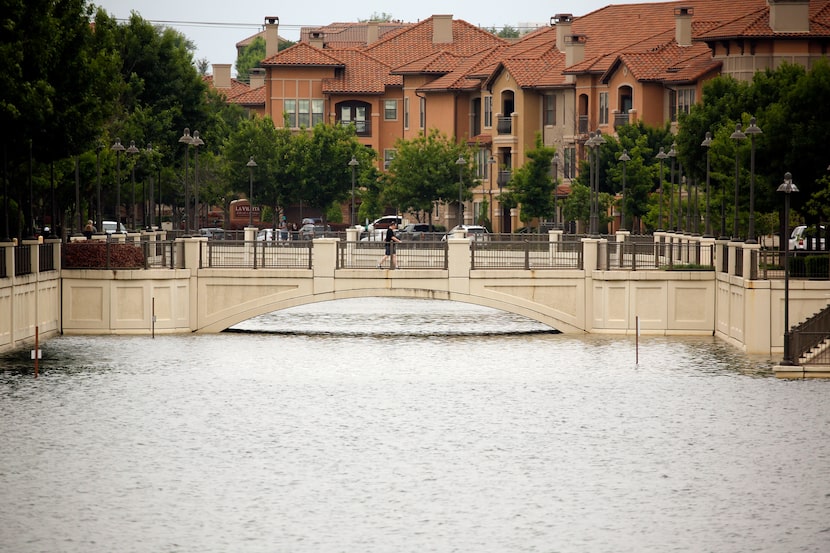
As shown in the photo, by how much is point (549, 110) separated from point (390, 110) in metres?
20.9

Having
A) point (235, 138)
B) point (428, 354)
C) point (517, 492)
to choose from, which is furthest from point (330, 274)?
point (235, 138)

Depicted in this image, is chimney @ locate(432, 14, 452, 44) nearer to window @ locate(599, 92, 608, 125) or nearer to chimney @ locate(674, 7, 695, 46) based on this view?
window @ locate(599, 92, 608, 125)

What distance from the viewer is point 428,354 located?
55.3m

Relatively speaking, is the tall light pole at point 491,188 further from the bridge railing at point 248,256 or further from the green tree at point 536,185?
the bridge railing at point 248,256

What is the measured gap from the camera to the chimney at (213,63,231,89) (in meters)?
154

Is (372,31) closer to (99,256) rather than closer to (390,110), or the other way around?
(390,110)

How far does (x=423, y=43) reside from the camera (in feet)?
423

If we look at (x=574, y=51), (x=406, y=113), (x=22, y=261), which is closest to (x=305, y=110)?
(x=406, y=113)

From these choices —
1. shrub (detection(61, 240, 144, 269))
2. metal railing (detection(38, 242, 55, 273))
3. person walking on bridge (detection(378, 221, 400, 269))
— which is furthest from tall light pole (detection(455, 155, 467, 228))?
metal railing (detection(38, 242, 55, 273))

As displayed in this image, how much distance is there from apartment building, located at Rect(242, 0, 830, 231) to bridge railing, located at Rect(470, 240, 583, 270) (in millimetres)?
30667

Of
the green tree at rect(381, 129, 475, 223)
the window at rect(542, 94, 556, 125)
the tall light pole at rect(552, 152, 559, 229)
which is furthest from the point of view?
the window at rect(542, 94, 556, 125)

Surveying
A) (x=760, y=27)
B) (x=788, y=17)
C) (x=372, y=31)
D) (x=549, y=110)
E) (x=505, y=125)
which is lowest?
(x=505, y=125)

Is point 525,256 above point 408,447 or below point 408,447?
above

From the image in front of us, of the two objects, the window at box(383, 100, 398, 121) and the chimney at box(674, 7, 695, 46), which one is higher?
the chimney at box(674, 7, 695, 46)
